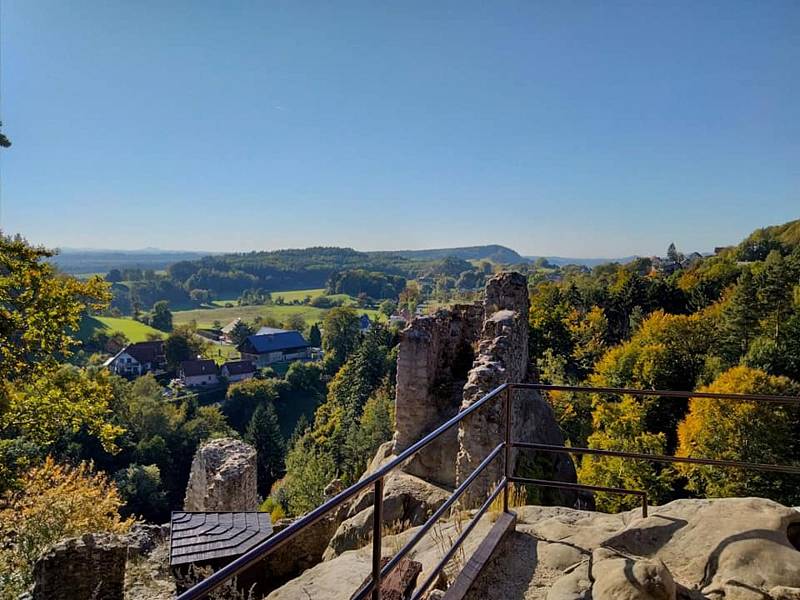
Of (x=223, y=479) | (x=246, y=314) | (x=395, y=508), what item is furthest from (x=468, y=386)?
(x=246, y=314)

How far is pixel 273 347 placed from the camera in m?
90.8

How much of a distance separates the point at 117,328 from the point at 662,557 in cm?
10083

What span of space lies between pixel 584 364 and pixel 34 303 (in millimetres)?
38955

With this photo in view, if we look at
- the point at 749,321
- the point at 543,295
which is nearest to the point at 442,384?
the point at 749,321

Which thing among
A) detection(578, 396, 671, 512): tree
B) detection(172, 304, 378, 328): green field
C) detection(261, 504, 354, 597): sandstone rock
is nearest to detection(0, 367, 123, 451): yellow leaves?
detection(261, 504, 354, 597): sandstone rock

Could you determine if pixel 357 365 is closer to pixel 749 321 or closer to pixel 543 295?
pixel 543 295

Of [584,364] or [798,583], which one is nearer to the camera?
[798,583]

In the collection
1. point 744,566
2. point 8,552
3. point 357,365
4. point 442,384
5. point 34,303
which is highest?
point 34,303

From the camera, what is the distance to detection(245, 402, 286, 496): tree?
4572 cm

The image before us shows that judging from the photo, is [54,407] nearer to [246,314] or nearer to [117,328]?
[117,328]

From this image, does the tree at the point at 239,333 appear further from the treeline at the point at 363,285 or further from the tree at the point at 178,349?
the treeline at the point at 363,285

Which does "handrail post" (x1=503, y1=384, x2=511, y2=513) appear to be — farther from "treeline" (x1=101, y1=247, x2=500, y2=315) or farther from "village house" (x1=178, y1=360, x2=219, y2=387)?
"treeline" (x1=101, y1=247, x2=500, y2=315)

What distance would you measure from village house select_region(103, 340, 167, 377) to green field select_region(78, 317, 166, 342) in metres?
11.2

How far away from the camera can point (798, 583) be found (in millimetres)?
2930
